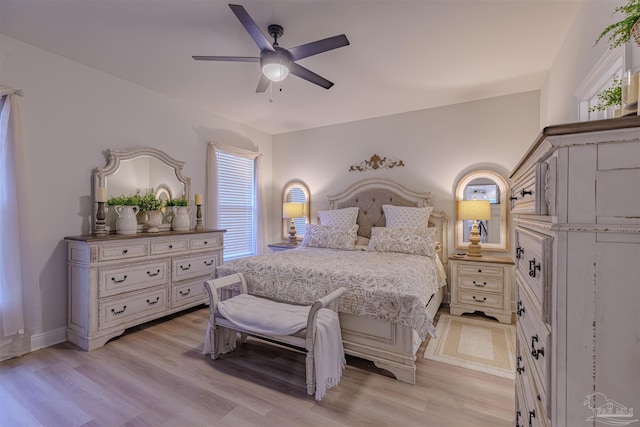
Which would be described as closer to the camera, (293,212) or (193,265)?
(193,265)

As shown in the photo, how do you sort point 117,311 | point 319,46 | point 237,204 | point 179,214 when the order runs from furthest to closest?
1. point 237,204
2. point 179,214
3. point 117,311
4. point 319,46

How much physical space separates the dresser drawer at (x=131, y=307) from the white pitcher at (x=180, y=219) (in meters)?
0.79

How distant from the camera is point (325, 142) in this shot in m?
4.96

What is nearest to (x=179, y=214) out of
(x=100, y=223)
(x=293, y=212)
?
(x=100, y=223)

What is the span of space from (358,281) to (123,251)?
7.90ft

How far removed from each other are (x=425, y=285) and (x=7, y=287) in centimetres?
370

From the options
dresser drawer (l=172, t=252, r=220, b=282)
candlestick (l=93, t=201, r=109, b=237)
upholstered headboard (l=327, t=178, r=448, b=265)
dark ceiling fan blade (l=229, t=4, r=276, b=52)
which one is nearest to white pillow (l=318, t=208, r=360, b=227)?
upholstered headboard (l=327, t=178, r=448, b=265)

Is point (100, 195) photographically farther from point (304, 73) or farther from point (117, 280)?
point (304, 73)

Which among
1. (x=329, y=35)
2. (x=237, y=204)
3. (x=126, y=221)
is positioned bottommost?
(x=126, y=221)

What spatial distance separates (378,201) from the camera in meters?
4.28

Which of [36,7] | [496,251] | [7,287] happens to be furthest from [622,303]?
[7,287]

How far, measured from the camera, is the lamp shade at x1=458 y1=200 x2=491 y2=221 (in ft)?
11.4

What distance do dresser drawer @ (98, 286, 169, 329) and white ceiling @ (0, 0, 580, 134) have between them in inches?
96.3

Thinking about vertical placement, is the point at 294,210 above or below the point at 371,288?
above
